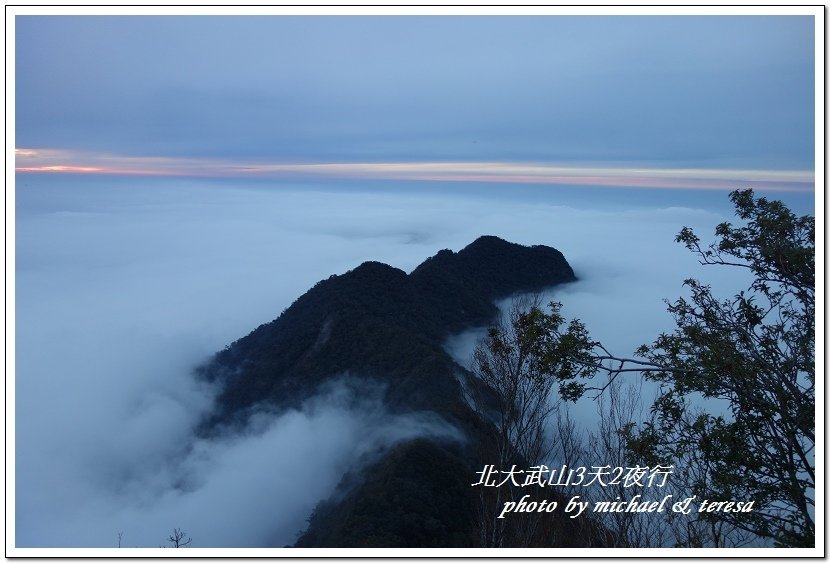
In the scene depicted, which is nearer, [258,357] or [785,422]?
[785,422]

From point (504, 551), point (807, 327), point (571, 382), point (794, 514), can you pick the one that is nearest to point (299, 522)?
point (504, 551)

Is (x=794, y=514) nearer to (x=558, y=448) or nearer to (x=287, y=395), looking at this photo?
(x=558, y=448)

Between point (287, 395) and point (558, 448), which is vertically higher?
point (558, 448)

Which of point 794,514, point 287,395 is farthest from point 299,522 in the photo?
point 794,514

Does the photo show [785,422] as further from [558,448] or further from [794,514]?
[558,448]

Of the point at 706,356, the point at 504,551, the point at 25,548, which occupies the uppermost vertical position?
the point at 706,356
